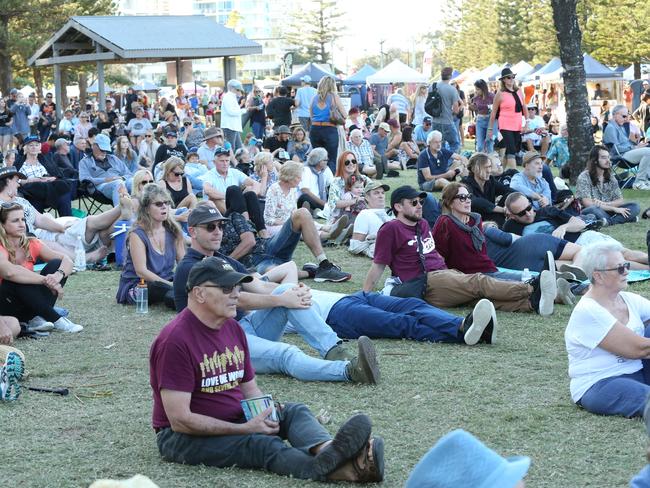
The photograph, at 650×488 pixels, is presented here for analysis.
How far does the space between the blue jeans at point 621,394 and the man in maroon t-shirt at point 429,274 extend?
2753 mm

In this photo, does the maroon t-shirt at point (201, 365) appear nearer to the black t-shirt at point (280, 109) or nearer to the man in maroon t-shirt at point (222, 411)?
the man in maroon t-shirt at point (222, 411)

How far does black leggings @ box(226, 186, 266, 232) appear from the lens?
10.9 m

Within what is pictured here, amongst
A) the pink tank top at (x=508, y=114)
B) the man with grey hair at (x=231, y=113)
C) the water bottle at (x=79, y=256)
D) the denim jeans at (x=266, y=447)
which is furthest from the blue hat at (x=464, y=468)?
the man with grey hair at (x=231, y=113)

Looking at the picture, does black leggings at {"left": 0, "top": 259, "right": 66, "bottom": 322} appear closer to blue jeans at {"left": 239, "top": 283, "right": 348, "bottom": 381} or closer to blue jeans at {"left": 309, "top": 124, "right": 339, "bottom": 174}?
blue jeans at {"left": 239, "top": 283, "right": 348, "bottom": 381}

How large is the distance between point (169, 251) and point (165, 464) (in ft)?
14.4

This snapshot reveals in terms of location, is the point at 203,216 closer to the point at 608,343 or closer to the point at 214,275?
the point at 214,275

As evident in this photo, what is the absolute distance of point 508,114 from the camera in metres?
17.7

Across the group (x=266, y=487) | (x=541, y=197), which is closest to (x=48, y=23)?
(x=541, y=197)

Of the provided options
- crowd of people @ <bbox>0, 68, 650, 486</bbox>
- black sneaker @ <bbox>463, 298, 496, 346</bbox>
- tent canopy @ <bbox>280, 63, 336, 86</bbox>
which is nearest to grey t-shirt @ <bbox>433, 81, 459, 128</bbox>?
crowd of people @ <bbox>0, 68, 650, 486</bbox>

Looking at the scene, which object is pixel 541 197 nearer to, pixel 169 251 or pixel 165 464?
pixel 169 251

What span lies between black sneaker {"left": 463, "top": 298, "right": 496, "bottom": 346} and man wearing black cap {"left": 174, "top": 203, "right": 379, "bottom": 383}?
1.11m

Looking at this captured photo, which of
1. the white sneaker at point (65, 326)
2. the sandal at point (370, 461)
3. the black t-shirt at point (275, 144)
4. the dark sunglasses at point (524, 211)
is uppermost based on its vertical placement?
the black t-shirt at point (275, 144)

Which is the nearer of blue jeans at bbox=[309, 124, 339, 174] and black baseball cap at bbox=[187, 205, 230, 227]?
black baseball cap at bbox=[187, 205, 230, 227]

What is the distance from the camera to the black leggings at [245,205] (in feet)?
35.8
